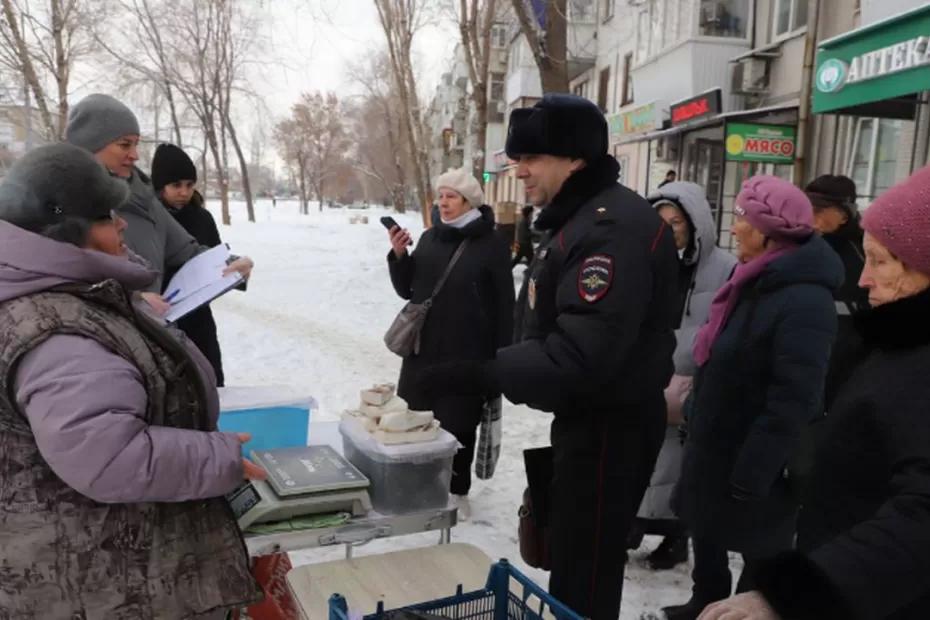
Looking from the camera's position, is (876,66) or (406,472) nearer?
(406,472)

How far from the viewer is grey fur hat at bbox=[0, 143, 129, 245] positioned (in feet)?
4.92

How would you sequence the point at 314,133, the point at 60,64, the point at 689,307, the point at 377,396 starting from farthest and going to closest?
1. the point at 314,133
2. the point at 60,64
3. the point at 689,307
4. the point at 377,396

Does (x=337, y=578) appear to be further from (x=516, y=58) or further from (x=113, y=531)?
(x=516, y=58)

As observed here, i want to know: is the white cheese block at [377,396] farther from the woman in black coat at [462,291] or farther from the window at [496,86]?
the window at [496,86]

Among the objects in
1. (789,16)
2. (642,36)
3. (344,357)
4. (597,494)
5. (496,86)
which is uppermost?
(496,86)

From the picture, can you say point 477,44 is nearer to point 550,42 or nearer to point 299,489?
point 550,42

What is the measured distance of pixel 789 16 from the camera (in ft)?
38.0

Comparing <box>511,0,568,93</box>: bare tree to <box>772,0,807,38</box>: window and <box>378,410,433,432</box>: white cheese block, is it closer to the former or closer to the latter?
<box>772,0,807,38</box>: window

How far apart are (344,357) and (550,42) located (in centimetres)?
436

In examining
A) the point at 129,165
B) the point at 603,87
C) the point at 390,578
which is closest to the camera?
the point at 390,578

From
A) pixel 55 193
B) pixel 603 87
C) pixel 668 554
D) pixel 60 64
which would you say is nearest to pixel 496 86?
pixel 603 87

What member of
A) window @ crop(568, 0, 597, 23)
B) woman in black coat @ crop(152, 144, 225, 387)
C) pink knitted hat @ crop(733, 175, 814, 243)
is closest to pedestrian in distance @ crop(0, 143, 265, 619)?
pink knitted hat @ crop(733, 175, 814, 243)

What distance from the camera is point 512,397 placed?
1.97m

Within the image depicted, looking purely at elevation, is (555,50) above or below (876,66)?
above
